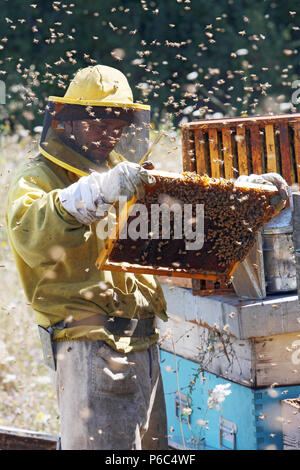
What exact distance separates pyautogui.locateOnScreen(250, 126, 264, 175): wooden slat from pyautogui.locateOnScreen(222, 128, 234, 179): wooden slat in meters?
0.13

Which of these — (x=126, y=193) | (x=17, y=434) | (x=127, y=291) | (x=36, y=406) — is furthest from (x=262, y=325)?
(x=36, y=406)

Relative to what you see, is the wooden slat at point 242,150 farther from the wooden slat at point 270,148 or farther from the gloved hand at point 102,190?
the gloved hand at point 102,190

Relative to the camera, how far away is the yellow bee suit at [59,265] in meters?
2.55

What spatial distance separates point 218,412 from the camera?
353 cm

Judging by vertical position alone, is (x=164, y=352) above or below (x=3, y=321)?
below

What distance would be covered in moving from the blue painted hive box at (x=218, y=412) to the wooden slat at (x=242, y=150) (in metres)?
1.22

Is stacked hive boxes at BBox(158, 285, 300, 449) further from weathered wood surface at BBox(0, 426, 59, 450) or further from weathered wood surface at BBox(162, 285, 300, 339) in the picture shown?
weathered wood surface at BBox(0, 426, 59, 450)

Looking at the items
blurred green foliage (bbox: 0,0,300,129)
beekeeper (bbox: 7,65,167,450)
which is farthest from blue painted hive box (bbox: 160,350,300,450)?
blurred green foliage (bbox: 0,0,300,129)

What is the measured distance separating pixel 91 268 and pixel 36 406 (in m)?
2.19

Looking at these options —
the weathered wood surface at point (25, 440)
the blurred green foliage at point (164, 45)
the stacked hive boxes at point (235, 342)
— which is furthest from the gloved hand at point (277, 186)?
the blurred green foliage at point (164, 45)

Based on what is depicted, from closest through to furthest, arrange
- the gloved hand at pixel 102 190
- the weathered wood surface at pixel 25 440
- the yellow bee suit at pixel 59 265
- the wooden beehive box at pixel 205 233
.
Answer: the gloved hand at pixel 102 190 → the yellow bee suit at pixel 59 265 → the wooden beehive box at pixel 205 233 → the weathered wood surface at pixel 25 440

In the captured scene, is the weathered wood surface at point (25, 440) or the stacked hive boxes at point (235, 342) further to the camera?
the weathered wood surface at point (25, 440)
